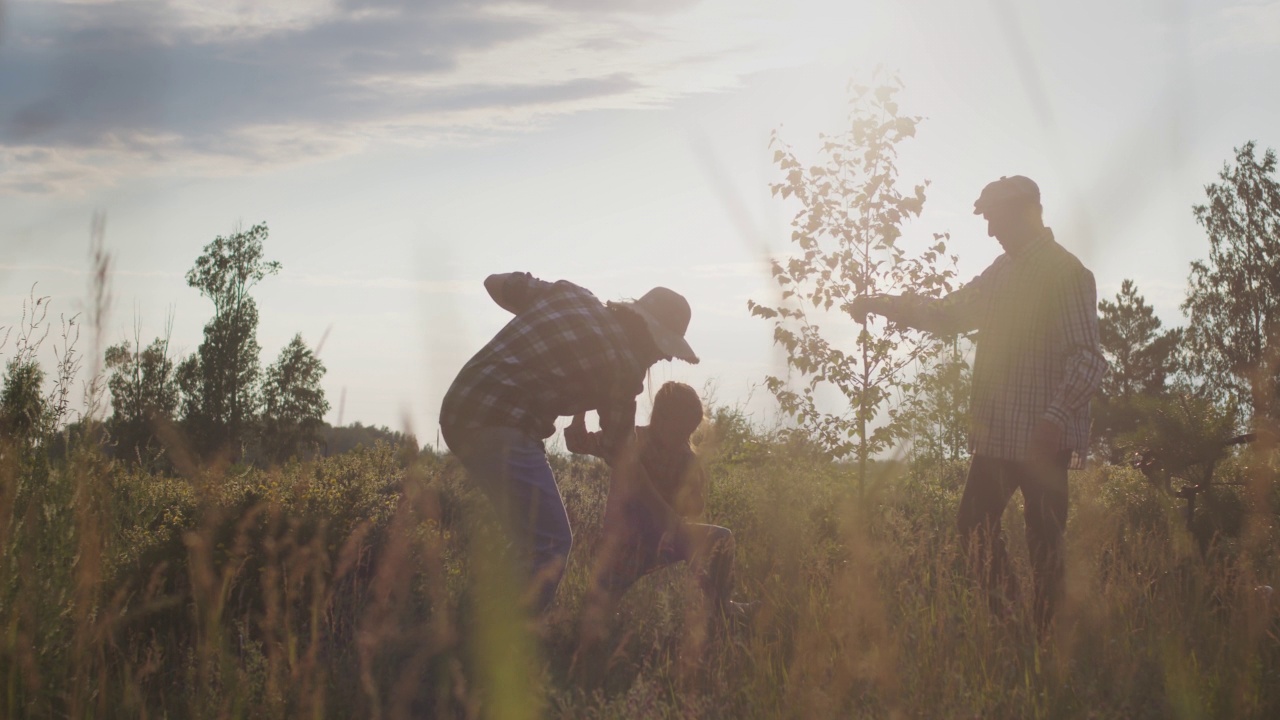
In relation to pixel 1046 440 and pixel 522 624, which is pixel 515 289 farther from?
pixel 1046 440

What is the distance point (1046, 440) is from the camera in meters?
3.84

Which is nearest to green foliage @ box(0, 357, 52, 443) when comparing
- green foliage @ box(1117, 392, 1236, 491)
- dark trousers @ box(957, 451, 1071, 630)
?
dark trousers @ box(957, 451, 1071, 630)

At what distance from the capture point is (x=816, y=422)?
5.94m

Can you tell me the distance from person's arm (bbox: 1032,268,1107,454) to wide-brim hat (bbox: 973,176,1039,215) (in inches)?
15.9

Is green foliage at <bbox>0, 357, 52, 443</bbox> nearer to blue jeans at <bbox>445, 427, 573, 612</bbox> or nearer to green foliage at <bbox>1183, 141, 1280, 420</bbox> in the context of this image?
blue jeans at <bbox>445, 427, 573, 612</bbox>

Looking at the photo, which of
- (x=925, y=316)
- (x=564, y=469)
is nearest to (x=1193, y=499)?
(x=925, y=316)

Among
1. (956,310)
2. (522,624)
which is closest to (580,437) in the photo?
(522,624)

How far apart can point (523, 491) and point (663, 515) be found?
0.91 metres

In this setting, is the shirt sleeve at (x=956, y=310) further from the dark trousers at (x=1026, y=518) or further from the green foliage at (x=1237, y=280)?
the green foliage at (x=1237, y=280)

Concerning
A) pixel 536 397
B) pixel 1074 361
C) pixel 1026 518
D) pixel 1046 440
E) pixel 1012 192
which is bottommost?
pixel 1026 518

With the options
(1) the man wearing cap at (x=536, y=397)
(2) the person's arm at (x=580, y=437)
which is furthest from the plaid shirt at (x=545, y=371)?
(2) the person's arm at (x=580, y=437)

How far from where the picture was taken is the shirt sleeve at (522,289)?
3.99 meters

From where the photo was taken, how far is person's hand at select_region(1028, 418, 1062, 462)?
3.83m

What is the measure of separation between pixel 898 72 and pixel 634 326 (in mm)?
2798
